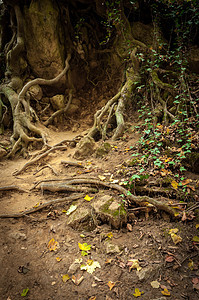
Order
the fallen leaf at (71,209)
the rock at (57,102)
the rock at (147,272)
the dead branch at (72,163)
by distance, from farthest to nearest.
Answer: the rock at (57,102)
the dead branch at (72,163)
the fallen leaf at (71,209)
the rock at (147,272)

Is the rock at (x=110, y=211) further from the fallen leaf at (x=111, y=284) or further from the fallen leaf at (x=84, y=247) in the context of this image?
the fallen leaf at (x=111, y=284)

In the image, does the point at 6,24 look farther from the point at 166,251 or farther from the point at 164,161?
the point at 166,251

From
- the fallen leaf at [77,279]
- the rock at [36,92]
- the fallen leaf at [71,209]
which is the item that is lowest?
the fallen leaf at [77,279]

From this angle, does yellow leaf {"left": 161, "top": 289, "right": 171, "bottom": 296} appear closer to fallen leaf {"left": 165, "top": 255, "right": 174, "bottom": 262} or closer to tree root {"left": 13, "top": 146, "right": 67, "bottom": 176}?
fallen leaf {"left": 165, "top": 255, "right": 174, "bottom": 262}

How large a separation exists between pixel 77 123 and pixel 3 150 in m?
3.22

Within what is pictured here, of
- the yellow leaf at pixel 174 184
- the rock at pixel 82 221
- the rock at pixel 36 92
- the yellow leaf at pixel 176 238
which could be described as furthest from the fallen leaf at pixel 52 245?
the rock at pixel 36 92

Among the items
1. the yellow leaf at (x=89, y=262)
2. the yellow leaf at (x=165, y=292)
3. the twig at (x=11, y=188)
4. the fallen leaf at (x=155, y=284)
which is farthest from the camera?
the twig at (x=11, y=188)

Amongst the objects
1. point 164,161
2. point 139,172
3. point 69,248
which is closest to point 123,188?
point 139,172

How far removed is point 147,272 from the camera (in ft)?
6.54

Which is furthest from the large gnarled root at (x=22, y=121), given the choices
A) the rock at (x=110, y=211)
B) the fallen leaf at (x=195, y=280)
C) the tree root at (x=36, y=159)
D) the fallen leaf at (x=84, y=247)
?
the fallen leaf at (x=195, y=280)

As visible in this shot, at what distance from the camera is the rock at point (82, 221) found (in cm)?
268

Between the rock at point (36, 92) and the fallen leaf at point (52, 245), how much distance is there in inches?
241

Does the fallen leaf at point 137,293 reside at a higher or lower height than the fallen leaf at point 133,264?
lower

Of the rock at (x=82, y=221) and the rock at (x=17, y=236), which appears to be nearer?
the rock at (x=17, y=236)
